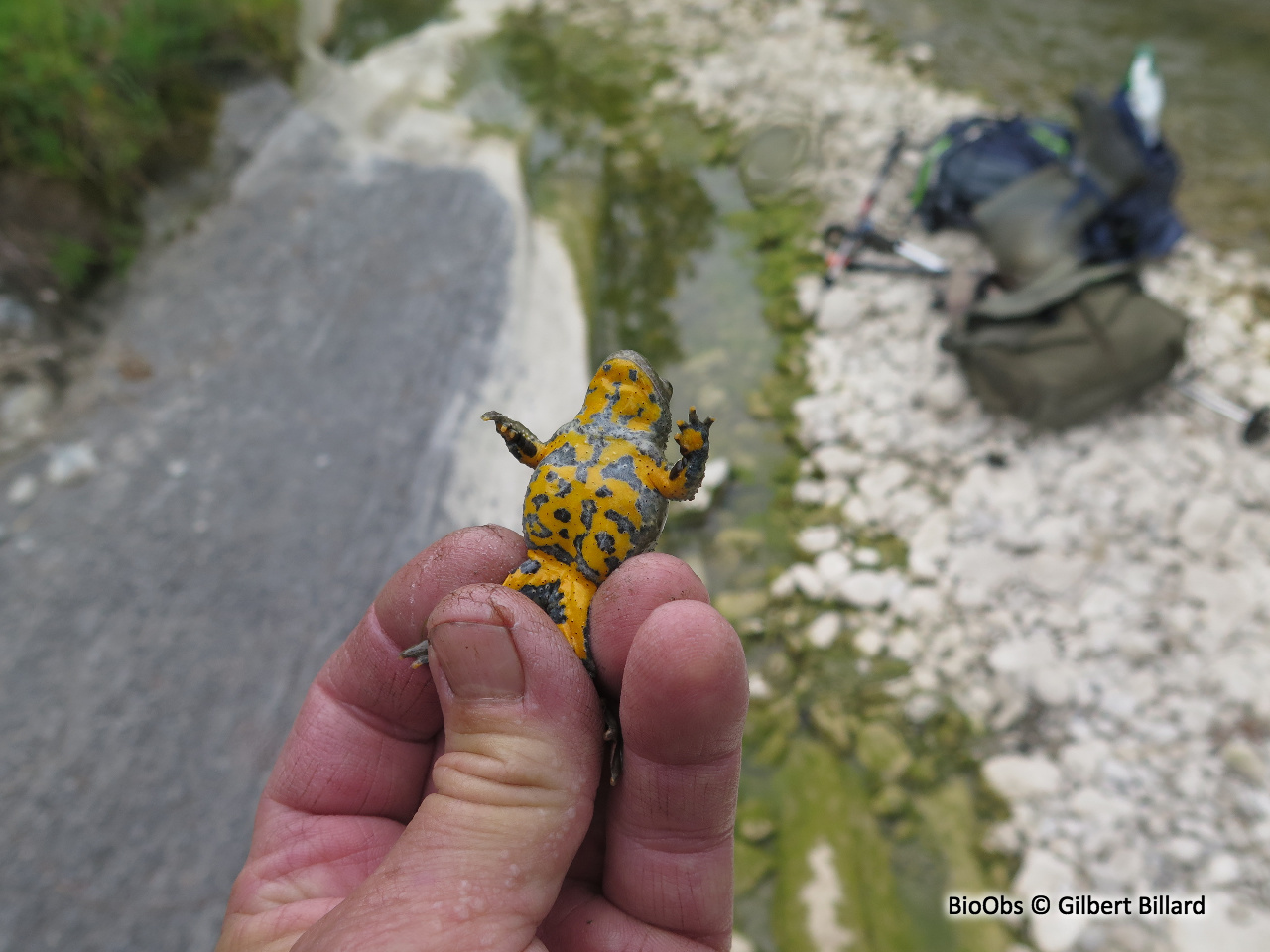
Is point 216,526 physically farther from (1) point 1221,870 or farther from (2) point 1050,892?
(1) point 1221,870

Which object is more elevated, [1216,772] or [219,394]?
[219,394]

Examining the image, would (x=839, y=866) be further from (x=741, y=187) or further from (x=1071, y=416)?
(x=741, y=187)

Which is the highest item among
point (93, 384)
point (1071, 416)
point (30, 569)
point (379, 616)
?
point (379, 616)

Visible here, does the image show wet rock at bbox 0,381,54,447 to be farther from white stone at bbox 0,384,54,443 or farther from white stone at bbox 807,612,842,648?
white stone at bbox 807,612,842,648

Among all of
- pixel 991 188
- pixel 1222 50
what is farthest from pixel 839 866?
pixel 1222 50

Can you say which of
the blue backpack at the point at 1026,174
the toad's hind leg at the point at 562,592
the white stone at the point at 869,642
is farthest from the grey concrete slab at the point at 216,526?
the blue backpack at the point at 1026,174

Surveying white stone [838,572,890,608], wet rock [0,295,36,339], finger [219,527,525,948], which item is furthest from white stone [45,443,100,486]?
white stone [838,572,890,608]

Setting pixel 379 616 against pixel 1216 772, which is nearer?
pixel 379 616
